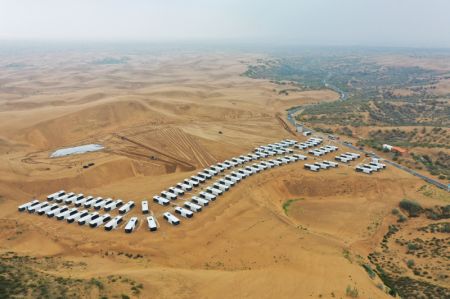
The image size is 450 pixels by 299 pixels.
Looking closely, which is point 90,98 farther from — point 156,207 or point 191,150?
point 156,207

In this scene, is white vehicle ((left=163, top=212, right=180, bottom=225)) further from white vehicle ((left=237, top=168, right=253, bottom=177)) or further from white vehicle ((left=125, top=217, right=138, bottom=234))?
white vehicle ((left=237, top=168, right=253, bottom=177))

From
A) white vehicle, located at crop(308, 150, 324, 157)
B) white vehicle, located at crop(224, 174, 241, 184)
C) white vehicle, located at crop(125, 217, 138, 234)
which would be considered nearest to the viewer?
white vehicle, located at crop(125, 217, 138, 234)

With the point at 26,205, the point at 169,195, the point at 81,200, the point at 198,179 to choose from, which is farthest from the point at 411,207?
the point at 26,205

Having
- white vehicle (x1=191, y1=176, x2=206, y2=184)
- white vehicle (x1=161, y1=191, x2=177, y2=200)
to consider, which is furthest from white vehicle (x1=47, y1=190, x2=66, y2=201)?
white vehicle (x1=191, y1=176, x2=206, y2=184)

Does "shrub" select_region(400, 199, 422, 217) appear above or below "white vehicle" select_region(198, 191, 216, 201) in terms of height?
below

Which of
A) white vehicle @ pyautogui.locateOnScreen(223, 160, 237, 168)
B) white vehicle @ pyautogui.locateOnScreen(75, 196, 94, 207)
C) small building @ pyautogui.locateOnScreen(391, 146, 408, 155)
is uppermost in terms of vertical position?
small building @ pyautogui.locateOnScreen(391, 146, 408, 155)

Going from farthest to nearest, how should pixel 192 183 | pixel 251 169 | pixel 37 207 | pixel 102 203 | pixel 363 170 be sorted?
pixel 363 170, pixel 251 169, pixel 192 183, pixel 102 203, pixel 37 207

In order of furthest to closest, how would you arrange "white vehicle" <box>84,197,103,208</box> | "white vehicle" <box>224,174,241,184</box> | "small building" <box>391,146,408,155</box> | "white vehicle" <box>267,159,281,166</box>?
"small building" <box>391,146,408,155</box> → "white vehicle" <box>267,159,281,166</box> → "white vehicle" <box>224,174,241,184</box> → "white vehicle" <box>84,197,103,208</box>

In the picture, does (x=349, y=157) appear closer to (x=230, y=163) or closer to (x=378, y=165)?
(x=378, y=165)
